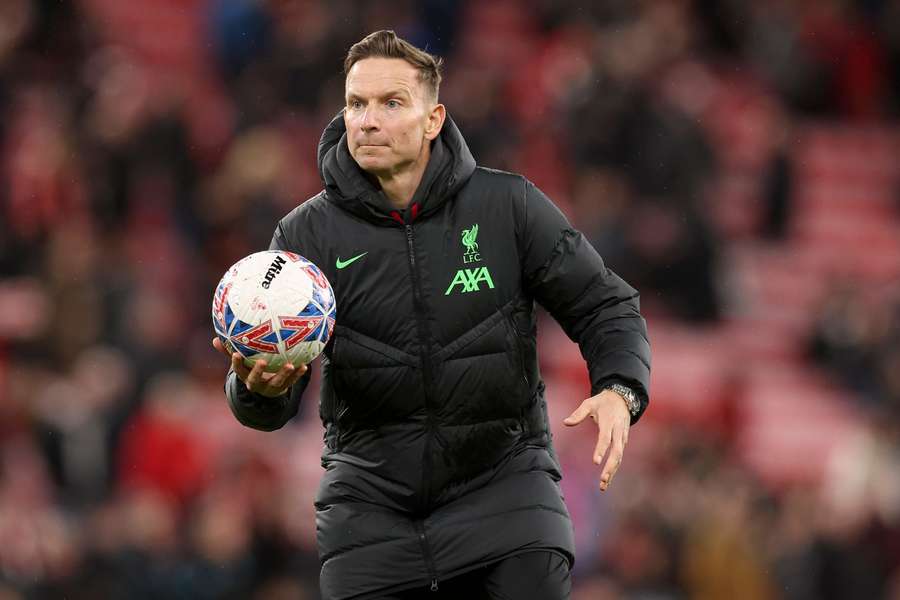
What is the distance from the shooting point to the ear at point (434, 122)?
589 cm

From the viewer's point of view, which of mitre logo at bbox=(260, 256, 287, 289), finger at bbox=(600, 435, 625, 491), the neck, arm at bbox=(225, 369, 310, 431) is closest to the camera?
finger at bbox=(600, 435, 625, 491)

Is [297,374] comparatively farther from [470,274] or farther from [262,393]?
[470,274]

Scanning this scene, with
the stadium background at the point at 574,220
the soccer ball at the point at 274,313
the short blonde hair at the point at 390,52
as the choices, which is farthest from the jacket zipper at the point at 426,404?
the stadium background at the point at 574,220

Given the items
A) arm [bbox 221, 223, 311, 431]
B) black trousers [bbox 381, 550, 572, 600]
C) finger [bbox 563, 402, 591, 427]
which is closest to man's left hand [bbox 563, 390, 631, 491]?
finger [bbox 563, 402, 591, 427]

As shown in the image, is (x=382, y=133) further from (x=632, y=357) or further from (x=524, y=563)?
(x=524, y=563)

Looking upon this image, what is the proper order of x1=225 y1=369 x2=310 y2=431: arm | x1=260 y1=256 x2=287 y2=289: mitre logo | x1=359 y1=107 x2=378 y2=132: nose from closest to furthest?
x1=260 y1=256 x2=287 y2=289: mitre logo, x1=225 y1=369 x2=310 y2=431: arm, x1=359 y1=107 x2=378 y2=132: nose

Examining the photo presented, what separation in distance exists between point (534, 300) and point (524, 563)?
860 mm

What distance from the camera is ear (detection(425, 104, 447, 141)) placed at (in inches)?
232

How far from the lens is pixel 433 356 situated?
18.5 feet

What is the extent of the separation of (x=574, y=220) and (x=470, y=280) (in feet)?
32.9

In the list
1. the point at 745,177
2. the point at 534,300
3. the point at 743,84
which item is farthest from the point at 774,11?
the point at 534,300

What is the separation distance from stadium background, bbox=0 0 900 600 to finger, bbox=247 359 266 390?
22.0 ft

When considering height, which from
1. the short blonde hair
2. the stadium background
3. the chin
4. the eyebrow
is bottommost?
the stadium background

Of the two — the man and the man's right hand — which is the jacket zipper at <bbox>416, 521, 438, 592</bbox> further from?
the man's right hand
